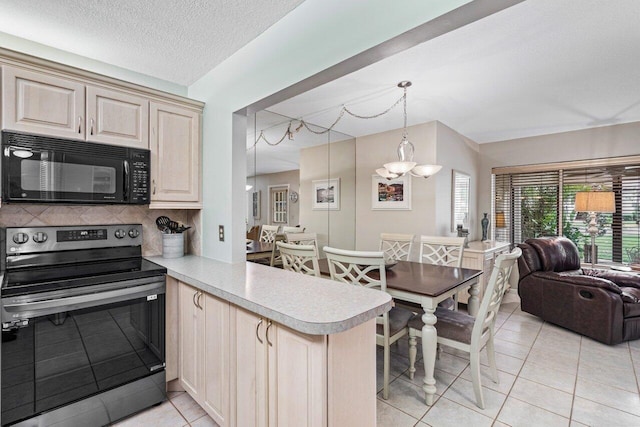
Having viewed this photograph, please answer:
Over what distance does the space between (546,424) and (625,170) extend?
13.0 feet

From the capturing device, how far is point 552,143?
4461mm

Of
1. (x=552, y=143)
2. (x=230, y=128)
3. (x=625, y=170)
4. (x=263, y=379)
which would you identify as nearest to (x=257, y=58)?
(x=230, y=128)

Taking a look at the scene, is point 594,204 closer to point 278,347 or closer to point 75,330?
point 278,347

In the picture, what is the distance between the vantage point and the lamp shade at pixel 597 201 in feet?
12.3

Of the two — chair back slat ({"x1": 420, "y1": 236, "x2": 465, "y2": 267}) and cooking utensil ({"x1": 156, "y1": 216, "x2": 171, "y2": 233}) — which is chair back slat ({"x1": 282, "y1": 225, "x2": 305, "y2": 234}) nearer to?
cooking utensil ({"x1": 156, "y1": 216, "x2": 171, "y2": 233})

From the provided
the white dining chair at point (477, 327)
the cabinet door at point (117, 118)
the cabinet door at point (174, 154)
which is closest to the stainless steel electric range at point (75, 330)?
the cabinet door at point (174, 154)

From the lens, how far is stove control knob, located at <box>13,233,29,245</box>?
1.88m

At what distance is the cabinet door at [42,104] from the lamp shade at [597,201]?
209 inches

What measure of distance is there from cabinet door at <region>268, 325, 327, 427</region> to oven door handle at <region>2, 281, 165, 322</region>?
1.02m

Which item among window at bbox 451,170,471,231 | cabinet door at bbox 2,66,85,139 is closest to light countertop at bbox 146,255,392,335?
cabinet door at bbox 2,66,85,139

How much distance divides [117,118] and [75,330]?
135 cm

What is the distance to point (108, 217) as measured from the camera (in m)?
2.28

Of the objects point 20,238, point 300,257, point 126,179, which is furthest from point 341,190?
point 20,238

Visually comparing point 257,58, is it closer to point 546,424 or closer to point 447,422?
point 447,422
